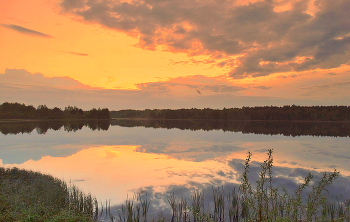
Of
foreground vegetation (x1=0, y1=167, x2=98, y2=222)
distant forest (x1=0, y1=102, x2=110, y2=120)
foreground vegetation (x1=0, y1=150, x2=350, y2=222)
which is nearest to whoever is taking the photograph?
foreground vegetation (x1=0, y1=167, x2=98, y2=222)

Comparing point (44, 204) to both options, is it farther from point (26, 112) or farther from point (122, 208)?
point (26, 112)

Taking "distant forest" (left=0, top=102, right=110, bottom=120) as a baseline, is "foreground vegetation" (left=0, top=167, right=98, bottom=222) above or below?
below

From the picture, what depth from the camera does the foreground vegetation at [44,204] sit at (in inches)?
393

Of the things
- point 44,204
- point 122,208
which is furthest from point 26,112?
point 122,208

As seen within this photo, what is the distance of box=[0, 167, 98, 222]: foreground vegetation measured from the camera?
9.98 m

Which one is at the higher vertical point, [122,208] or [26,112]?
[26,112]

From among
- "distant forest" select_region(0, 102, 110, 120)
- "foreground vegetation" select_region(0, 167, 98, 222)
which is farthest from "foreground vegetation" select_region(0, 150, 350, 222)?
"distant forest" select_region(0, 102, 110, 120)

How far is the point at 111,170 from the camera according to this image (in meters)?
24.6

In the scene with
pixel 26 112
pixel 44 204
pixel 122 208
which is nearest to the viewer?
pixel 122 208

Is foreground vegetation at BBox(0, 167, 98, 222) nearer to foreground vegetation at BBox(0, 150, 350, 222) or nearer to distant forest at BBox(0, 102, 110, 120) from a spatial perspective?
foreground vegetation at BBox(0, 150, 350, 222)

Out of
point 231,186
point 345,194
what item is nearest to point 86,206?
point 231,186

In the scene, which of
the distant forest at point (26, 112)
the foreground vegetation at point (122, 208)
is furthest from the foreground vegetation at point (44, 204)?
the distant forest at point (26, 112)

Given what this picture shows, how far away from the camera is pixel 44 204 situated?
13008 millimetres

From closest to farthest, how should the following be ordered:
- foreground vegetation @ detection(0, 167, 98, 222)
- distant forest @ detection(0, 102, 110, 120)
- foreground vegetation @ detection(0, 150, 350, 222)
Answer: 1. foreground vegetation @ detection(0, 167, 98, 222)
2. foreground vegetation @ detection(0, 150, 350, 222)
3. distant forest @ detection(0, 102, 110, 120)
